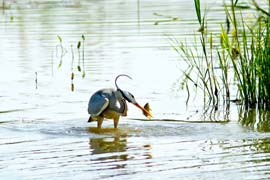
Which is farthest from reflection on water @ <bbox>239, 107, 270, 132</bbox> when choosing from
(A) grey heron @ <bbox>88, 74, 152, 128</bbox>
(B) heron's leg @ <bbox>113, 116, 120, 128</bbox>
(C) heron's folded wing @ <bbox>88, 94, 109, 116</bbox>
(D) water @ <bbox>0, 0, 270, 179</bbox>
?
(C) heron's folded wing @ <bbox>88, 94, 109, 116</bbox>

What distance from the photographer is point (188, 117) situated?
9086mm

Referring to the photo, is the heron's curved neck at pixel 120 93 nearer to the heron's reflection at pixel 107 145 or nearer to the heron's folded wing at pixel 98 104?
the heron's folded wing at pixel 98 104

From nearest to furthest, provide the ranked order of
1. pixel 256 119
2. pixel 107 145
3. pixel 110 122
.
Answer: pixel 107 145
pixel 256 119
pixel 110 122

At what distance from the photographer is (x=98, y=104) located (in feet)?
27.3

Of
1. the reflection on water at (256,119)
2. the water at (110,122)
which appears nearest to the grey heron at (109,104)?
the water at (110,122)

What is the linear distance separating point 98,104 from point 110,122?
77cm

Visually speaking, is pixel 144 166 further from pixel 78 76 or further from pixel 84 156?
pixel 78 76

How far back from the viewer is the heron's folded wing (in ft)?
27.2

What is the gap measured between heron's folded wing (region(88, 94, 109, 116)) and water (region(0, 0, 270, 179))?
0.21 meters

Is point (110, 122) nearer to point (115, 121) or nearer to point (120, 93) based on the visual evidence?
point (115, 121)

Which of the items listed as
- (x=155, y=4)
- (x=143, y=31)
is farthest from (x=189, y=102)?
(x=155, y=4)

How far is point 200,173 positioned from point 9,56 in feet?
23.6

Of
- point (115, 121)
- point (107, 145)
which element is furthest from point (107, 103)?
point (107, 145)

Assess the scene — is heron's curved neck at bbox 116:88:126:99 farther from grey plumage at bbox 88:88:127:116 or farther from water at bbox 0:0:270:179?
water at bbox 0:0:270:179
